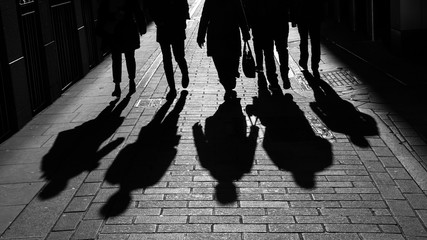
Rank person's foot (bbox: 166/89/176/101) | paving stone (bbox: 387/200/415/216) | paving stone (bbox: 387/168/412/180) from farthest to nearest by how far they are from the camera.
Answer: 1. person's foot (bbox: 166/89/176/101)
2. paving stone (bbox: 387/168/412/180)
3. paving stone (bbox: 387/200/415/216)

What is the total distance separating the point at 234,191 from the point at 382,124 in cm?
272

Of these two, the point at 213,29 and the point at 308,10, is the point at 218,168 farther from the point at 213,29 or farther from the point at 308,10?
the point at 308,10

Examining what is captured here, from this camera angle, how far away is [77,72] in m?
12.1

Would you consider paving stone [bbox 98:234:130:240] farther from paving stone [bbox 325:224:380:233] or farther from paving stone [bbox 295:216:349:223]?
paving stone [bbox 325:224:380:233]

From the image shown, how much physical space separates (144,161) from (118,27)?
3746mm

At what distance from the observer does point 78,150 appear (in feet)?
24.7

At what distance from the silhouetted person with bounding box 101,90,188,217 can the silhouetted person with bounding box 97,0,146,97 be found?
169 cm

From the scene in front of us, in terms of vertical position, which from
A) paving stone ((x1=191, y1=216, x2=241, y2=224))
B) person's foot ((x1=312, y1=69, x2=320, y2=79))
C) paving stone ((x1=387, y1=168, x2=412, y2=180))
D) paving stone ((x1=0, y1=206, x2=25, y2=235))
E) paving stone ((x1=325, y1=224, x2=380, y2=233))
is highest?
paving stone ((x1=0, y1=206, x2=25, y2=235))

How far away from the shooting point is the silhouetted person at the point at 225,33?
977 cm

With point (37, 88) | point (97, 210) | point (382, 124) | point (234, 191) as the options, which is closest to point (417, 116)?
point (382, 124)

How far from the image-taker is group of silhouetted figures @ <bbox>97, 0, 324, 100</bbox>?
9.85 meters

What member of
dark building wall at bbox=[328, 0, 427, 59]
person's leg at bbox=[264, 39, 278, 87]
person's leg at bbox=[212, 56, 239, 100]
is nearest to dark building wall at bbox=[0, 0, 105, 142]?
person's leg at bbox=[212, 56, 239, 100]

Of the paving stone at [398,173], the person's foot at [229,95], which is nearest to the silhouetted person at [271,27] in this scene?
the person's foot at [229,95]

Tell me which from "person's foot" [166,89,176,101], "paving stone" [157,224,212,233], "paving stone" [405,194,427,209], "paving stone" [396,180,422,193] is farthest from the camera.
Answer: "person's foot" [166,89,176,101]
